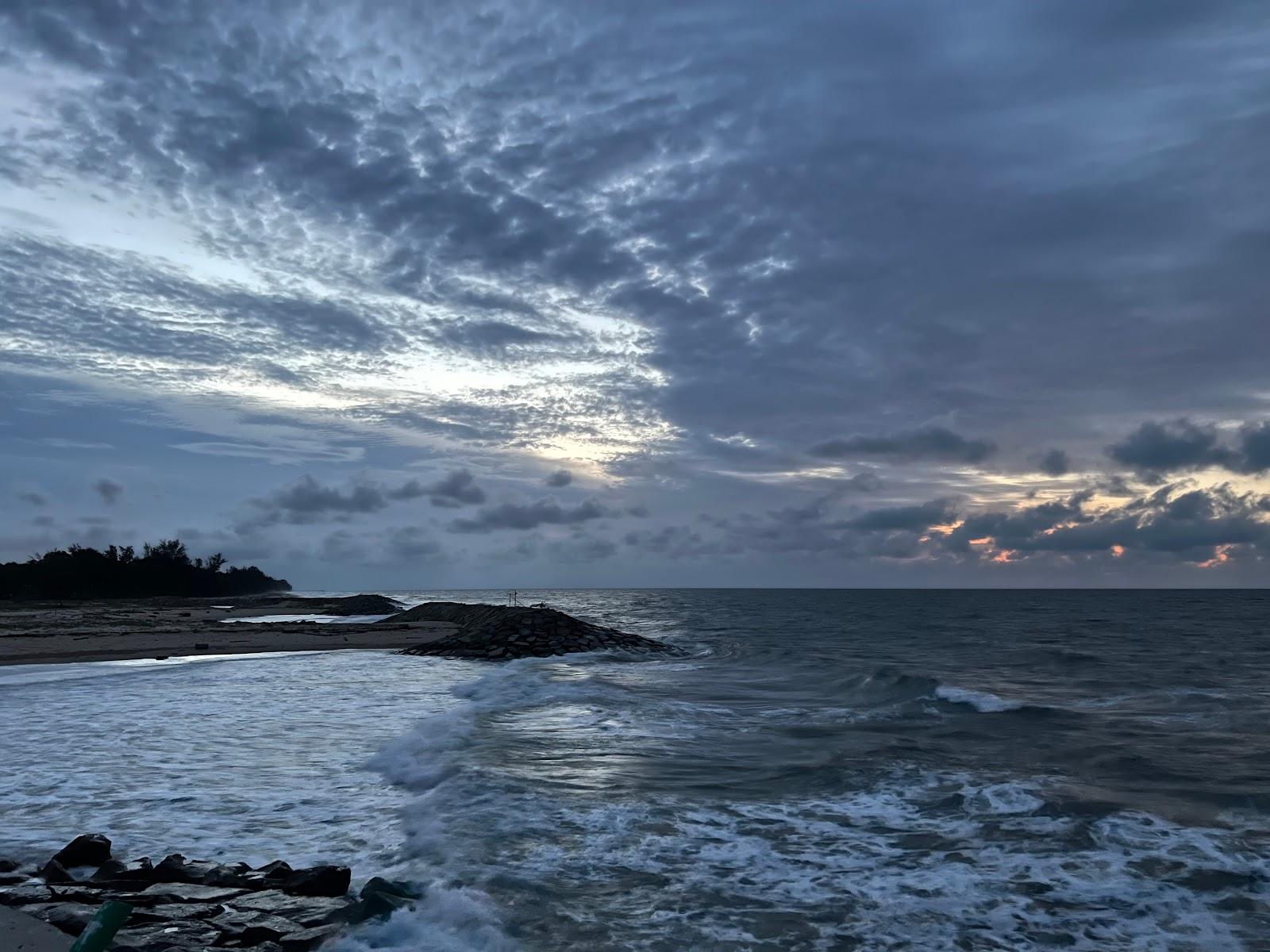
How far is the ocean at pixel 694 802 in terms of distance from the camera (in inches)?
305

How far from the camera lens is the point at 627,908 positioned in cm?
778

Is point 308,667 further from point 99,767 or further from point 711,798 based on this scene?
point 711,798

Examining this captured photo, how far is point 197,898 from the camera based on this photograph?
292 inches

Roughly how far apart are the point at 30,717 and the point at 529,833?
47.8ft

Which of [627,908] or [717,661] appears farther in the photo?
[717,661]

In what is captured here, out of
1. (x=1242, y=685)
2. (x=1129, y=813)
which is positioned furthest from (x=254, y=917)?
(x=1242, y=685)

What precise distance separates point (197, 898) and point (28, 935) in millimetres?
1268

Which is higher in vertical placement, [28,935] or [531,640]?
[531,640]

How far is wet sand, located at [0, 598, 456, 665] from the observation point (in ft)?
115

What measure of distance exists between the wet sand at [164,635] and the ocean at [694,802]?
957 cm

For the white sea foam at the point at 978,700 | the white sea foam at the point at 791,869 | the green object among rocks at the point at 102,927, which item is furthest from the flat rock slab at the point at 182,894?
the white sea foam at the point at 978,700

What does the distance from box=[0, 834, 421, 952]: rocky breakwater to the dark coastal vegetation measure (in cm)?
11105

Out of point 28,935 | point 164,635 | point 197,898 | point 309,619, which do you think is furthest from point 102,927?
point 309,619

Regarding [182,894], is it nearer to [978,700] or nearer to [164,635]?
[978,700]
